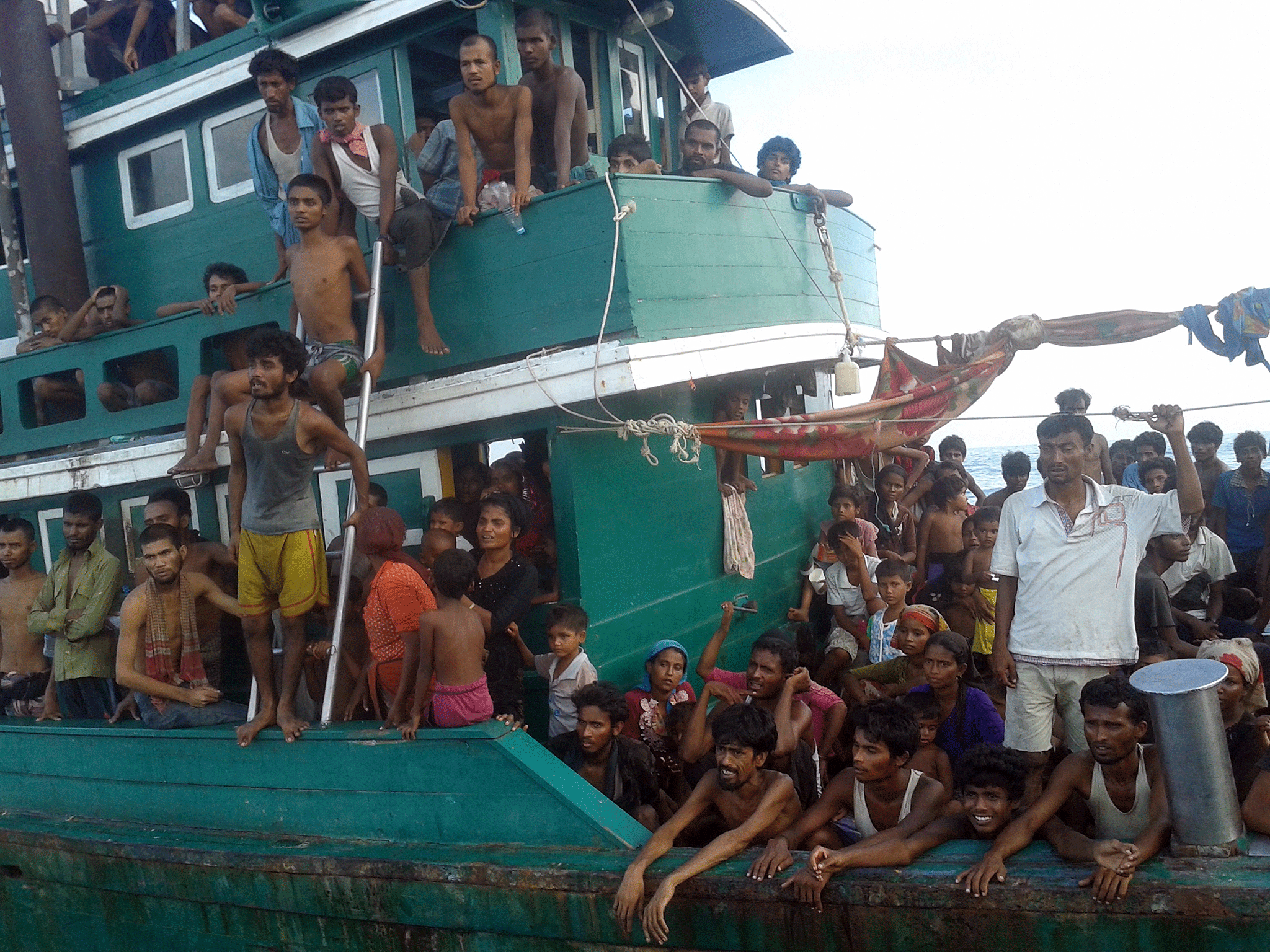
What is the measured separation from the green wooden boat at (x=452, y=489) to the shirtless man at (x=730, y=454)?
91 millimetres

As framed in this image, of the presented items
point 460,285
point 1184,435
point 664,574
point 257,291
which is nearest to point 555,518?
point 664,574

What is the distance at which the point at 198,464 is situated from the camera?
5.11m

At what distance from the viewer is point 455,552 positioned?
12.9 ft

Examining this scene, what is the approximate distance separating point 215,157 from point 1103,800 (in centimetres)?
581

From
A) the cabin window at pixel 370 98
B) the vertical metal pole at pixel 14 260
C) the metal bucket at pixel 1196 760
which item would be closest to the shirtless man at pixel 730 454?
the cabin window at pixel 370 98

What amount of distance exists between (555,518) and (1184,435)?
2.62 m

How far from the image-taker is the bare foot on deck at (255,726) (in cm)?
431

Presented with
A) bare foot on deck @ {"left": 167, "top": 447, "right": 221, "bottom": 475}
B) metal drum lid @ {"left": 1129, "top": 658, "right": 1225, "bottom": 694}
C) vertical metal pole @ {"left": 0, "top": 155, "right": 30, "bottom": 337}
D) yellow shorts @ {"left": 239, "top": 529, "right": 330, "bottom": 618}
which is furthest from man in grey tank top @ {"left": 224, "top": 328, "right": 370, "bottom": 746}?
vertical metal pole @ {"left": 0, "top": 155, "right": 30, "bottom": 337}

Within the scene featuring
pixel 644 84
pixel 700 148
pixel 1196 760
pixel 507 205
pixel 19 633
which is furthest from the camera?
pixel 644 84

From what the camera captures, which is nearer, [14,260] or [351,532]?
[351,532]

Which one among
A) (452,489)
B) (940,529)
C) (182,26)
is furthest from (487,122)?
(940,529)

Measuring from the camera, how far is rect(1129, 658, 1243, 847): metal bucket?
2.92 meters

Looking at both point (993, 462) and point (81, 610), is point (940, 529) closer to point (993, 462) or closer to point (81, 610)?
point (81, 610)

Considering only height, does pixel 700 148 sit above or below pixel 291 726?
above
